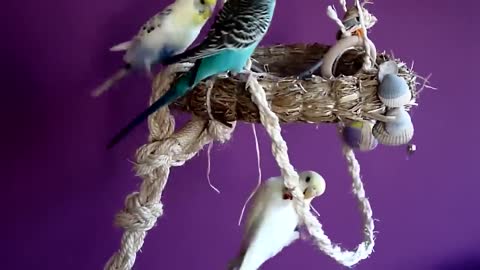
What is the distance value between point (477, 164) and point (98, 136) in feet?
2.32

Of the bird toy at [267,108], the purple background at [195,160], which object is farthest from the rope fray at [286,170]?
the purple background at [195,160]

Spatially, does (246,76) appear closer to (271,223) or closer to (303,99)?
(303,99)

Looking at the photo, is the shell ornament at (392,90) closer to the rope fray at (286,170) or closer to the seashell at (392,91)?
the seashell at (392,91)

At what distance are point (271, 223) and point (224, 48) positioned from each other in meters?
0.24

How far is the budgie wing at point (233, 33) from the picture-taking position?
0.78 metres

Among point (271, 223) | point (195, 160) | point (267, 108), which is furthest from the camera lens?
point (195, 160)

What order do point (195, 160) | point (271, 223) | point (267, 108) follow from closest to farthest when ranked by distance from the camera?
point (267, 108) < point (271, 223) < point (195, 160)

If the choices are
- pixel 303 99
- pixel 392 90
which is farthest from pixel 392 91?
pixel 303 99

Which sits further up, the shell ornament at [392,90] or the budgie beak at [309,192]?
the shell ornament at [392,90]

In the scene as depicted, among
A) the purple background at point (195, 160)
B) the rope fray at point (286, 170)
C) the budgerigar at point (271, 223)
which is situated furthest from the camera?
the purple background at point (195, 160)

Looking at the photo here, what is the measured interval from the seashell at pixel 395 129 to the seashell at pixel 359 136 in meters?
0.06

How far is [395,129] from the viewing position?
2.79ft

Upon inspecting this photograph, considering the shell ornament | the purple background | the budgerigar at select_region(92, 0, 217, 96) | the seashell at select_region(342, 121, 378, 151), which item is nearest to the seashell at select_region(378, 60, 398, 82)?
the shell ornament

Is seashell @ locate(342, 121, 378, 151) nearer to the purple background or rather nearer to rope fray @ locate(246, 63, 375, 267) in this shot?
rope fray @ locate(246, 63, 375, 267)
